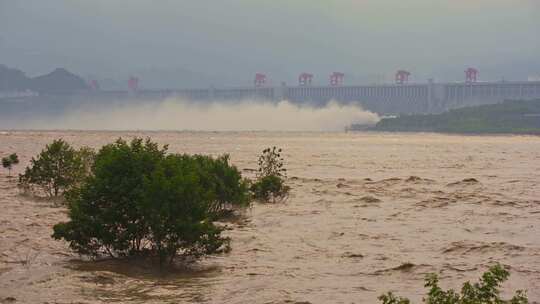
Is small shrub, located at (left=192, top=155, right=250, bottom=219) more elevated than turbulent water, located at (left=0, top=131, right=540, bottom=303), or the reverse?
small shrub, located at (left=192, top=155, right=250, bottom=219)

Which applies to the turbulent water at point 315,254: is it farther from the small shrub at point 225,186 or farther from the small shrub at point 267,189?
the small shrub at point 267,189

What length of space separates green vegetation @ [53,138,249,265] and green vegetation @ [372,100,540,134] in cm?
13099

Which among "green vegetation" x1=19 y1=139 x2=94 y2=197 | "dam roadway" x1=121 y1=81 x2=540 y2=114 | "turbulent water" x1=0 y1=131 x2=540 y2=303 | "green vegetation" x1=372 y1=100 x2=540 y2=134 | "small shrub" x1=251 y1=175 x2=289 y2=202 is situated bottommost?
"turbulent water" x1=0 y1=131 x2=540 y2=303

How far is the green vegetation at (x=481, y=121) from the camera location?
140 metres

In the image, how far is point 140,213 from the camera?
13414 millimetres

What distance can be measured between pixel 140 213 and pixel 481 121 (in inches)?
5496

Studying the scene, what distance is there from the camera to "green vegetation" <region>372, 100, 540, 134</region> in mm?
140500

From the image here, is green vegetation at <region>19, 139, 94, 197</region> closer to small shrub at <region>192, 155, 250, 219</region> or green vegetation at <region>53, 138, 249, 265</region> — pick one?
small shrub at <region>192, 155, 250, 219</region>

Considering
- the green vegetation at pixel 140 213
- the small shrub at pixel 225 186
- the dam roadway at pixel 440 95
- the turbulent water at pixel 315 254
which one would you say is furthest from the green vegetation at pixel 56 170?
the dam roadway at pixel 440 95

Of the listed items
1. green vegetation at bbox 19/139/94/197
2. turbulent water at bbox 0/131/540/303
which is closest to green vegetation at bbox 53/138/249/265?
turbulent water at bbox 0/131/540/303

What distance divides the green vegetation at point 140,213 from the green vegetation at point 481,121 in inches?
5157

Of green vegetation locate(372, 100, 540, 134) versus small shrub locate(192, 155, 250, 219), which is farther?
green vegetation locate(372, 100, 540, 134)

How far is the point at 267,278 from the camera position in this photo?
1292 cm

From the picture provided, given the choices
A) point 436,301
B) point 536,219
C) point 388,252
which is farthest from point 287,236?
point 436,301
